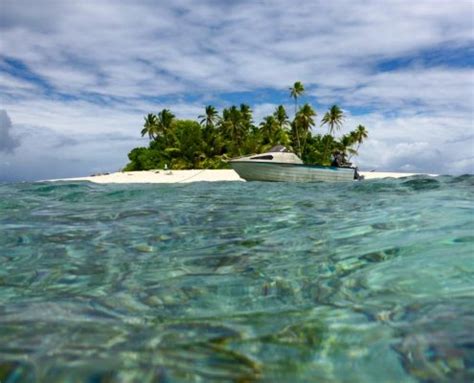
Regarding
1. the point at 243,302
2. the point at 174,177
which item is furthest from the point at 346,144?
the point at 243,302

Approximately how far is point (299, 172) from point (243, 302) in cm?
1706

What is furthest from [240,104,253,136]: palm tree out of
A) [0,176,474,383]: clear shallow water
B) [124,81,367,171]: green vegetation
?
[0,176,474,383]: clear shallow water

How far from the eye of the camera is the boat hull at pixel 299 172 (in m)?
19.6

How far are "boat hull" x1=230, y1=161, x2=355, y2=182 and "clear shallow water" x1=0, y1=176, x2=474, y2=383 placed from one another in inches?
512

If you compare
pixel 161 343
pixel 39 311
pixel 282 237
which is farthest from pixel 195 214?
pixel 161 343

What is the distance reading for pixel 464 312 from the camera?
265cm

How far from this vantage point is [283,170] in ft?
65.7

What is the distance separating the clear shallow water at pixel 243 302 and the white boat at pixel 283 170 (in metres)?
13.0

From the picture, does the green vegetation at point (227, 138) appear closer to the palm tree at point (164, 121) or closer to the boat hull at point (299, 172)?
the palm tree at point (164, 121)

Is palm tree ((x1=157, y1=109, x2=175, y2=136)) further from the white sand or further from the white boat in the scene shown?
the white boat

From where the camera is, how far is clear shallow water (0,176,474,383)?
79.0 inches

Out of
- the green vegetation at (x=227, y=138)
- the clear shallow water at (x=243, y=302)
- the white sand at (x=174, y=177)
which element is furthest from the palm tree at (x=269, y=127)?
the clear shallow water at (x=243, y=302)

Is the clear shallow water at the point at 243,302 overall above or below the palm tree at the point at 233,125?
below

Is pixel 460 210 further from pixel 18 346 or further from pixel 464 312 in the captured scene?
pixel 18 346
